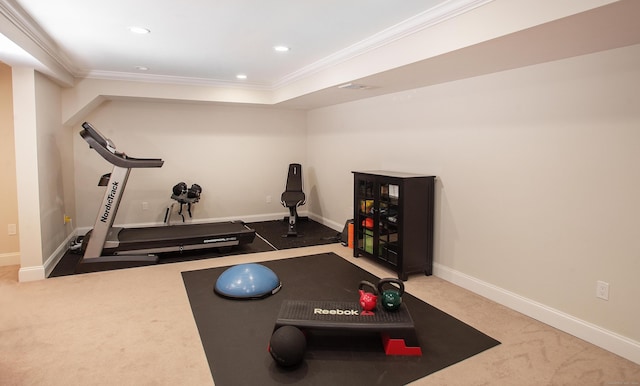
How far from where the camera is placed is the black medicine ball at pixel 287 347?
2.28m

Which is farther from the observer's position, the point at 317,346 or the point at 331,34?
the point at 331,34

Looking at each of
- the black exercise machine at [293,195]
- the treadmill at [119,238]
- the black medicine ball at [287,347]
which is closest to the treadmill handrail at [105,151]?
the treadmill at [119,238]

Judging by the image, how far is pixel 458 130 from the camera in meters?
3.71

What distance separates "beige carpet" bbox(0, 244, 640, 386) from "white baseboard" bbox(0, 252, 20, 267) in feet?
1.95

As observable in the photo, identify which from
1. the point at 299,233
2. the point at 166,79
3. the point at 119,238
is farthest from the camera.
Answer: the point at 299,233

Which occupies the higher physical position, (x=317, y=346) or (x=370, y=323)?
(x=370, y=323)

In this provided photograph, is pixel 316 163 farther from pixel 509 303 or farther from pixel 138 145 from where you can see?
pixel 509 303

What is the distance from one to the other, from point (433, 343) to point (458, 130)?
2.12 m

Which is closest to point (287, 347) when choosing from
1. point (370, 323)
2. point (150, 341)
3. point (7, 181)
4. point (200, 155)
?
point (370, 323)

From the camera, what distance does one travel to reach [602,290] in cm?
262

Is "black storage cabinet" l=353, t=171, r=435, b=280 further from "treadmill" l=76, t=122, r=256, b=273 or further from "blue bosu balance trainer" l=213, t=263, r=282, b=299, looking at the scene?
"treadmill" l=76, t=122, r=256, b=273

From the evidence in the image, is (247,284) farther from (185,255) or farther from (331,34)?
(331,34)

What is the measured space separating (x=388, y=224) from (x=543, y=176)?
64.3 inches

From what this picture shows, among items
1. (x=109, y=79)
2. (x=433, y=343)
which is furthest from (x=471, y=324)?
(x=109, y=79)
